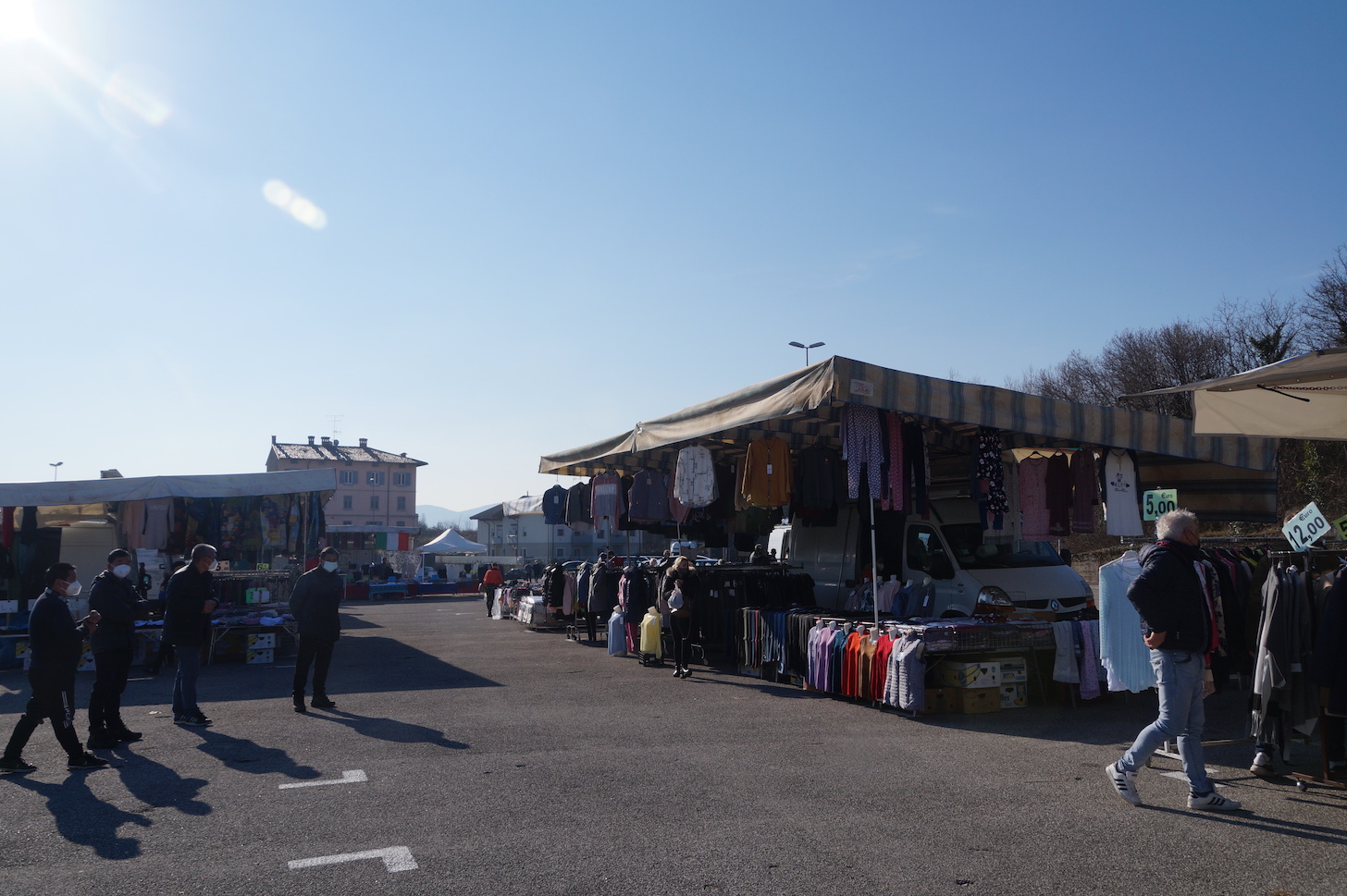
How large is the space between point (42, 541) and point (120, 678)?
10.8 meters

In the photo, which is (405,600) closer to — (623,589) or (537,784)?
(623,589)

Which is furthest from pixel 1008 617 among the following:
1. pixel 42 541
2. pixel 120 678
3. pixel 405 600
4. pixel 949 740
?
pixel 405 600

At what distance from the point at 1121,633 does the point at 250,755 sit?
706 centimetres

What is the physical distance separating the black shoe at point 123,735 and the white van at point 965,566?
28.6 ft

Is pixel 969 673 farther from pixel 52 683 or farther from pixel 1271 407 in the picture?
pixel 52 683

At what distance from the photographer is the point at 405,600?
116ft

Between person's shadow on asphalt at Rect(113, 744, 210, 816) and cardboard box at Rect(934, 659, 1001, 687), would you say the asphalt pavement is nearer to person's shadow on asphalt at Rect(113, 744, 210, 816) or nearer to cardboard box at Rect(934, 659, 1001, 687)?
person's shadow on asphalt at Rect(113, 744, 210, 816)

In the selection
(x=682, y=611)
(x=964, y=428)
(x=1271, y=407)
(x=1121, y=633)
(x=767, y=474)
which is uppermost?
(x=964, y=428)

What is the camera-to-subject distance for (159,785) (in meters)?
6.64

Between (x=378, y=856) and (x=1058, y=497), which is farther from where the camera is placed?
(x=1058, y=497)

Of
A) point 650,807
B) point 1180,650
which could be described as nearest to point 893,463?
point 1180,650

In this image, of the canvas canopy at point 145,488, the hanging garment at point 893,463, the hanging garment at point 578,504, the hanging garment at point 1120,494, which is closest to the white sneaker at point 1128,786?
the hanging garment at point 893,463

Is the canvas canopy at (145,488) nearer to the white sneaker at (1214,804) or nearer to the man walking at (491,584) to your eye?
the man walking at (491,584)

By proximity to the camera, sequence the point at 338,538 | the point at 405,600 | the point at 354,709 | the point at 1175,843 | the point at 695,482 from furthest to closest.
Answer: the point at 338,538 → the point at 405,600 → the point at 695,482 → the point at 354,709 → the point at 1175,843
